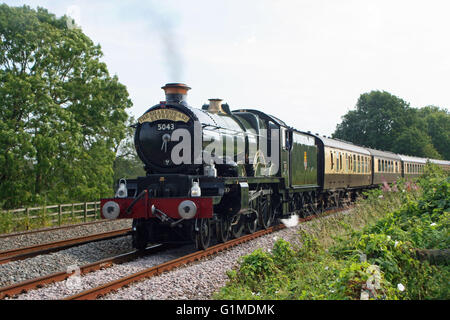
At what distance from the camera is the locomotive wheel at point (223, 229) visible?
33.9 feet

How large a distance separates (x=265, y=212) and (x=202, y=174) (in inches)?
140

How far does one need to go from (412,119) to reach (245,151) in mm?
50454

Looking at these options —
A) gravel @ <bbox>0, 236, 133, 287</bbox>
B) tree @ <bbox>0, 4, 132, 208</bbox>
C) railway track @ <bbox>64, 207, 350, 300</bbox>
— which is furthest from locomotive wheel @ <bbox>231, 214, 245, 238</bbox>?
tree @ <bbox>0, 4, 132, 208</bbox>

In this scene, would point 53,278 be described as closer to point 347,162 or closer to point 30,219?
point 30,219

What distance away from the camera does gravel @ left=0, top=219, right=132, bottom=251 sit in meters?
11.7

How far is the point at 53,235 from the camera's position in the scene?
12875 mm

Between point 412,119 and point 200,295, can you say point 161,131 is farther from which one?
point 412,119

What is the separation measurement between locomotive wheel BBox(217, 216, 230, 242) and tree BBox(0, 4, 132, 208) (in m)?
10.3

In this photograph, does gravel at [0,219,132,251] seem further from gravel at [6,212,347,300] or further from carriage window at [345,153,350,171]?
carriage window at [345,153,350,171]

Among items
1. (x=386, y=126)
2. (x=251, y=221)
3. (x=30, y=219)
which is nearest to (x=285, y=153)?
(x=251, y=221)

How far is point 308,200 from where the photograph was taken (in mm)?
16938

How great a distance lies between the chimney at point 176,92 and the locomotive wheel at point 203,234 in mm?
2880

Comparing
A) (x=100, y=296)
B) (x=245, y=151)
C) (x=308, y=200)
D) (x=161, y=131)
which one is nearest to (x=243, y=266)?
(x=100, y=296)

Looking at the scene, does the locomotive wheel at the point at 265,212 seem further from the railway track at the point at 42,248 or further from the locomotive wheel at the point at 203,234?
the railway track at the point at 42,248
